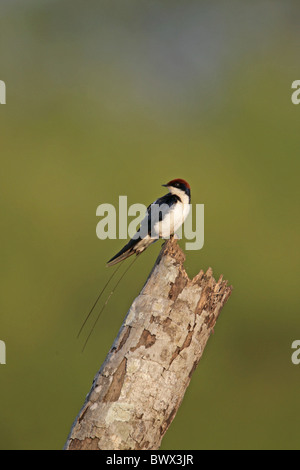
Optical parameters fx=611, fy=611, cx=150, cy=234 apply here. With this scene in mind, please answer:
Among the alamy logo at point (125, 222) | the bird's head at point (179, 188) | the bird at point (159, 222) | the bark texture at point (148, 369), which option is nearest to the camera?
the bark texture at point (148, 369)

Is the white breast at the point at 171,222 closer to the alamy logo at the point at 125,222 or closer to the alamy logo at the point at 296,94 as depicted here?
the alamy logo at the point at 125,222

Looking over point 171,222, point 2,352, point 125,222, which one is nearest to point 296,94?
point 125,222

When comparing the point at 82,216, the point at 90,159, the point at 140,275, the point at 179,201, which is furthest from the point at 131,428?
the point at 90,159

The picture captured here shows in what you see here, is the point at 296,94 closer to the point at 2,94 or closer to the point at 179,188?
the point at 2,94

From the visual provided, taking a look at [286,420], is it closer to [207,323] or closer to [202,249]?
[202,249]

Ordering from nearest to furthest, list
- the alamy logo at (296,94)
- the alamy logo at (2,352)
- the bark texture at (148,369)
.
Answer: the bark texture at (148,369), the alamy logo at (2,352), the alamy logo at (296,94)

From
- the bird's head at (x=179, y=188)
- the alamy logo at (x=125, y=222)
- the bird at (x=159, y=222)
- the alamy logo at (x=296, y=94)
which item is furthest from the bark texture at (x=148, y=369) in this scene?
the alamy logo at (x=296, y=94)

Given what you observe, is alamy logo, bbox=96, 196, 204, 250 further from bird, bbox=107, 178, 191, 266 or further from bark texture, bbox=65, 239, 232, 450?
bark texture, bbox=65, 239, 232, 450
